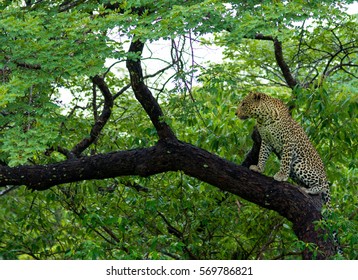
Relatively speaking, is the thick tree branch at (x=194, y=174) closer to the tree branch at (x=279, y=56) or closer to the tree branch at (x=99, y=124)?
the tree branch at (x=99, y=124)

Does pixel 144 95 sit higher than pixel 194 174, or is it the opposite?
pixel 144 95

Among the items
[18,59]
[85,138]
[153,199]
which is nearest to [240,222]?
[153,199]

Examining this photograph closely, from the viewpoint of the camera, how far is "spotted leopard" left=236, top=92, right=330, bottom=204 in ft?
23.5

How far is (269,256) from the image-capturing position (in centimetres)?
855

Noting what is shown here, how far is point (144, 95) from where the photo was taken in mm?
7117

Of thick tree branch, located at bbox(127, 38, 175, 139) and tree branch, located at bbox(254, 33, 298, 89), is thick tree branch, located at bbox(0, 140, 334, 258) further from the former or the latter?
tree branch, located at bbox(254, 33, 298, 89)

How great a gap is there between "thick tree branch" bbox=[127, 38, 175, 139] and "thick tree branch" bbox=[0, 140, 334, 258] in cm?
12

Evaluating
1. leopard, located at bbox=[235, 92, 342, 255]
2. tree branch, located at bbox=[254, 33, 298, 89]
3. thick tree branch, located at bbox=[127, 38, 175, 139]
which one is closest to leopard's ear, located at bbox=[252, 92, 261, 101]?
leopard, located at bbox=[235, 92, 342, 255]

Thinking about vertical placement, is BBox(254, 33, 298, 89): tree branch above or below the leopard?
above

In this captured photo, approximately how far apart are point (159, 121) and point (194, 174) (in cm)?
64

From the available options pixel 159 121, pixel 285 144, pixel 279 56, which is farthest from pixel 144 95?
pixel 279 56

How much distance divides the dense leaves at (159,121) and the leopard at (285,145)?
21 cm

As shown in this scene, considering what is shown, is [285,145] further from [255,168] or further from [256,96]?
[256,96]

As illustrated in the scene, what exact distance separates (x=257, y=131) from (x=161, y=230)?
176 centimetres
